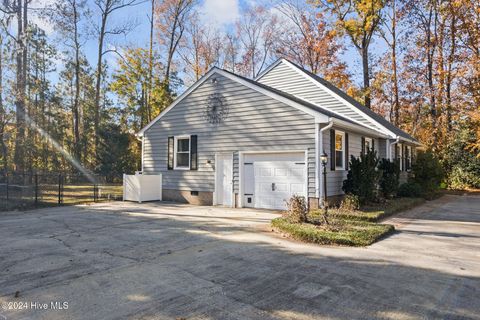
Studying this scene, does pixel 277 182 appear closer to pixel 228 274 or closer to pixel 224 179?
pixel 224 179

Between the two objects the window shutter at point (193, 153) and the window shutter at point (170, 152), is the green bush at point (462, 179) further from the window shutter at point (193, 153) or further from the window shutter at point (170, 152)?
the window shutter at point (170, 152)

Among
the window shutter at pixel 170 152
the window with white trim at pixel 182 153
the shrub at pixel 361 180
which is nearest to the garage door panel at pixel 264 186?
the shrub at pixel 361 180

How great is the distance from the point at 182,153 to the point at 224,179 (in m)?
2.49

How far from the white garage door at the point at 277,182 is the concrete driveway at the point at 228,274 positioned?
3172 millimetres

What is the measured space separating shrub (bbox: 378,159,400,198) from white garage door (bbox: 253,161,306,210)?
4.23 meters

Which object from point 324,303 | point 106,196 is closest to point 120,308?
point 324,303

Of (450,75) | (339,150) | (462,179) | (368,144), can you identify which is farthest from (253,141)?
(450,75)

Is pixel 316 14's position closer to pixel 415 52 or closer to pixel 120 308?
pixel 415 52

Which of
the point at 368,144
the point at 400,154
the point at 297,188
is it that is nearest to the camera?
the point at 297,188

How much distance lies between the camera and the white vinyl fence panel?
542 inches

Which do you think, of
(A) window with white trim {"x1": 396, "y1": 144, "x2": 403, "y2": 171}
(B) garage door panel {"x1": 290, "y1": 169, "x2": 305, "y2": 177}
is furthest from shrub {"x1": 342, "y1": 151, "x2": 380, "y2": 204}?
(A) window with white trim {"x1": 396, "y1": 144, "x2": 403, "y2": 171}

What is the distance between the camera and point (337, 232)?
689cm

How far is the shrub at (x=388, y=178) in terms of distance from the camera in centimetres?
1297

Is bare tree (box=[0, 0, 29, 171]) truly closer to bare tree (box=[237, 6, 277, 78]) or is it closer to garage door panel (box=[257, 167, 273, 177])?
garage door panel (box=[257, 167, 273, 177])
